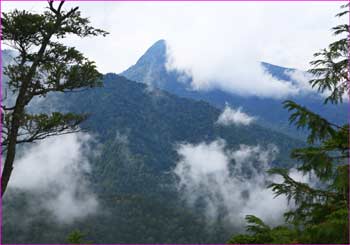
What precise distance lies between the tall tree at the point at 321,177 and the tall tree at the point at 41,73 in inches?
284

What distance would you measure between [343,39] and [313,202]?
467 cm

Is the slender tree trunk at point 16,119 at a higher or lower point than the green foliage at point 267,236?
higher

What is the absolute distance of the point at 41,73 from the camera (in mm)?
16094

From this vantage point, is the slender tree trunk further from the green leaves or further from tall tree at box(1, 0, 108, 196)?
the green leaves

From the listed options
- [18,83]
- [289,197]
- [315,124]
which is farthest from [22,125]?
[315,124]

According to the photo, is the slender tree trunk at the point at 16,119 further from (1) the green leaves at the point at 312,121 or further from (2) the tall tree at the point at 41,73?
(1) the green leaves at the point at 312,121

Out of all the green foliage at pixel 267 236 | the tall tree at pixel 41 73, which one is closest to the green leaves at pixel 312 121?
the green foliage at pixel 267 236

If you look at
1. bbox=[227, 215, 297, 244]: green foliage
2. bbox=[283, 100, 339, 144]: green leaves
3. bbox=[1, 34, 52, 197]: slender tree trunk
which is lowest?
bbox=[227, 215, 297, 244]: green foliage

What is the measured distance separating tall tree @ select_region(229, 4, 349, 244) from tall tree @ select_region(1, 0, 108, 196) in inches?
284

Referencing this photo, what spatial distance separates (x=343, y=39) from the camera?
1257 centimetres

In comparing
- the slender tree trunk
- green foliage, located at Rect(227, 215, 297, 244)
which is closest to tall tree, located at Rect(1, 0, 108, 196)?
the slender tree trunk

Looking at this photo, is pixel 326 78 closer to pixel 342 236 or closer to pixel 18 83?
pixel 342 236

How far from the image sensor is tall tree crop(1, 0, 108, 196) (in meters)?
14.6

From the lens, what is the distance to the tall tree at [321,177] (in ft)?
28.9
